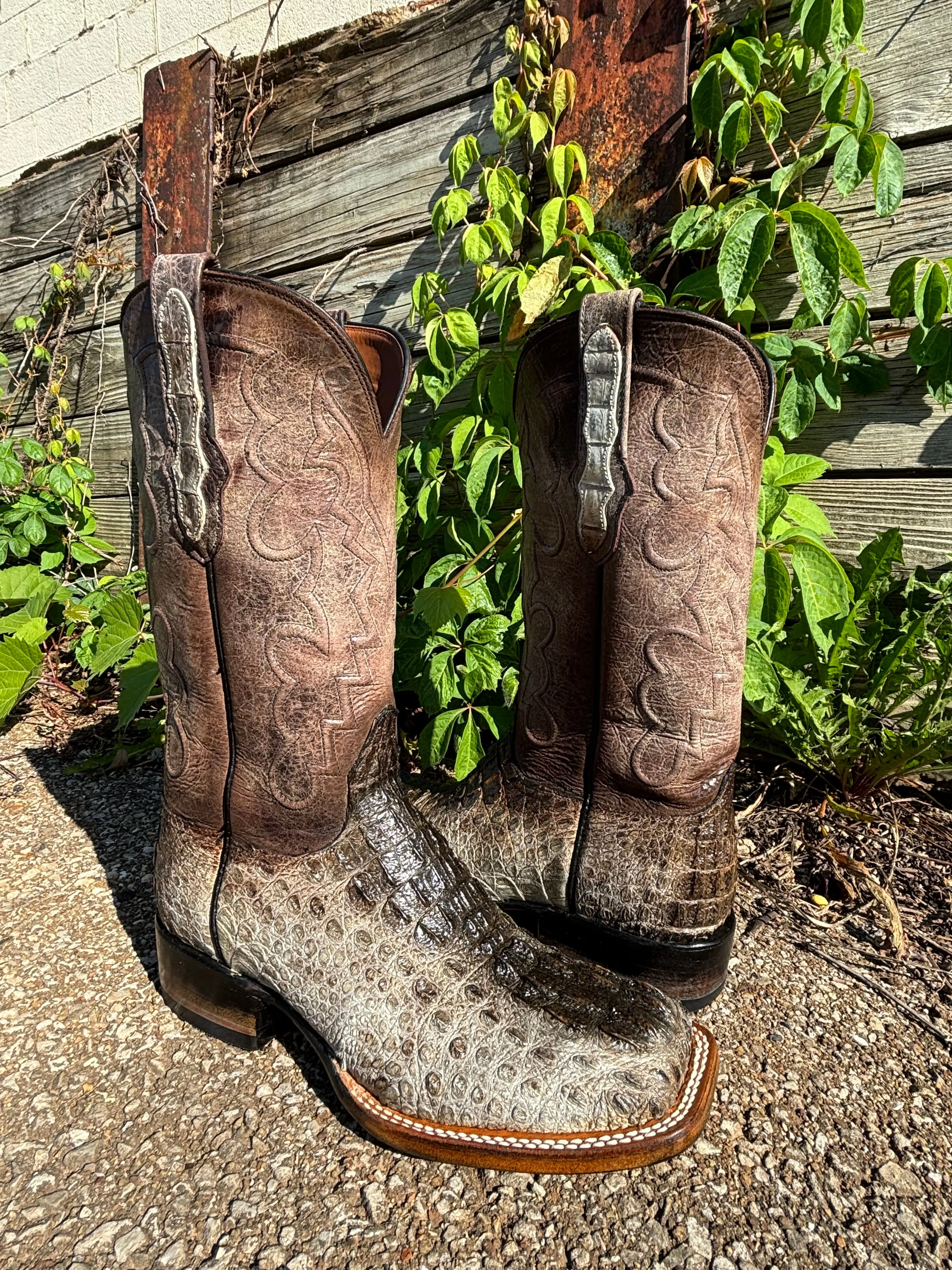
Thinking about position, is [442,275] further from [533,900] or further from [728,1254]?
[728,1254]

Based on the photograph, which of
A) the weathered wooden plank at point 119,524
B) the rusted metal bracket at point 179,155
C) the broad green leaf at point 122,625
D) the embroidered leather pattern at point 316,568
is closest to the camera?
the embroidered leather pattern at point 316,568

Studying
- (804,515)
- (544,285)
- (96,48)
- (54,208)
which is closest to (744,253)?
(544,285)

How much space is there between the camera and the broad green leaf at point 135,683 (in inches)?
65.0

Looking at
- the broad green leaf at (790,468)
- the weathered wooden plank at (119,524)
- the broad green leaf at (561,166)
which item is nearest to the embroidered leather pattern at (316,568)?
the broad green leaf at (790,468)

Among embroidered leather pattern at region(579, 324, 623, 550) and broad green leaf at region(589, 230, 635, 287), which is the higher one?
broad green leaf at region(589, 230, 635, 287)

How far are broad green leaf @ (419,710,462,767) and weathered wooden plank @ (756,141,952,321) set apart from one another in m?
1.11

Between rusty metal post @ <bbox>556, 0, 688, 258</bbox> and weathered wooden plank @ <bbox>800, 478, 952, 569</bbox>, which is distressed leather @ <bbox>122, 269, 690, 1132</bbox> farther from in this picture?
weathered wooden plank @ <bbox>800, 478, 952, 569</bbox>

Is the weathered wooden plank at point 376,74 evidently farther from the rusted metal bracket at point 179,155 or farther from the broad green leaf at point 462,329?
the broad green leaf at point 462,329

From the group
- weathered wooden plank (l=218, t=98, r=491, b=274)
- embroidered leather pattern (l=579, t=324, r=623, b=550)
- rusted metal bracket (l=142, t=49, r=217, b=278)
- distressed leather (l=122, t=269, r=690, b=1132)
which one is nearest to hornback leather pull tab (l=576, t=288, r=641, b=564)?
embroidered leather pattern (l=579, t=324, r=623, b=550)

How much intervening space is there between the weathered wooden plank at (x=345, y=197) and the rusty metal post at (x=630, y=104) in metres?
0.31

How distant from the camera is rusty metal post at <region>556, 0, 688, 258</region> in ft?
5.48

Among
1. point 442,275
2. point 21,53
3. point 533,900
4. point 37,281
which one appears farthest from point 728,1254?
point 21,53

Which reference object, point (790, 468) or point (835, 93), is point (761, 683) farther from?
point (835, 93)

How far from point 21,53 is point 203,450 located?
12.5ft
